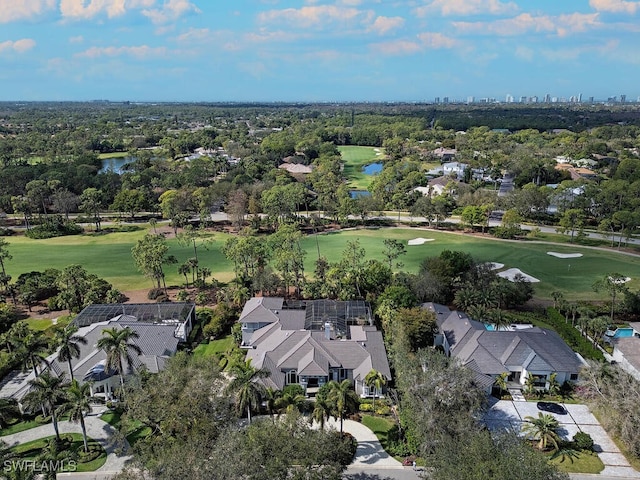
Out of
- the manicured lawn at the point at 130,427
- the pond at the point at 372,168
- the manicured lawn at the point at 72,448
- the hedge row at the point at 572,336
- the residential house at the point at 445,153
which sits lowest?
the manicured lawn at the point at 130,427

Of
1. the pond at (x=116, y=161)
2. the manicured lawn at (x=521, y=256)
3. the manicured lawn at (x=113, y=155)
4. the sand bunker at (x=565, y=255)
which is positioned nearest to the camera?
the manicured lawn at (x=521, y=256)

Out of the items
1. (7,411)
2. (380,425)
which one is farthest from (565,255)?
(7,411)

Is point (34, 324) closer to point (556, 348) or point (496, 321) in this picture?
point (496, 321)

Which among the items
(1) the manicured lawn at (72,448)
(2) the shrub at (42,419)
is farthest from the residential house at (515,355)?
(2) the shrub at (42,419)

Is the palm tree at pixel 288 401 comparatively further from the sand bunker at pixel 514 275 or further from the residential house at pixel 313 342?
the sand bunker at pixel 514 275

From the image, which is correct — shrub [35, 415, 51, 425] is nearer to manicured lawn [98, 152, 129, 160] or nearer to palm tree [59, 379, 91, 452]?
palm tree [59, 379, 91, 452]

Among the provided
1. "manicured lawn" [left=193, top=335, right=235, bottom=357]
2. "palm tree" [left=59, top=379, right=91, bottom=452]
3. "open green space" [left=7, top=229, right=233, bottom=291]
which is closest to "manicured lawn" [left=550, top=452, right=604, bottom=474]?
A: "manicured lawn" [left=193, top=335, right=235, bottom=357]
